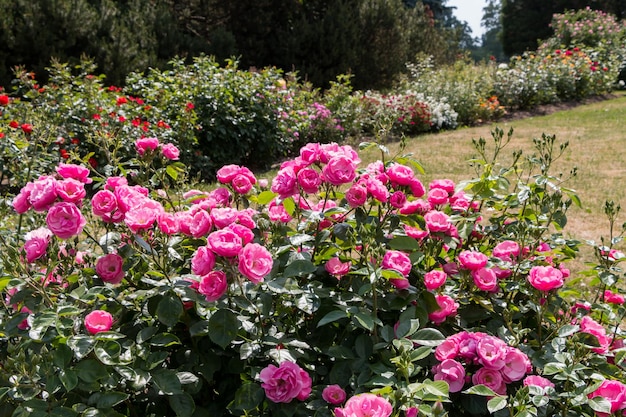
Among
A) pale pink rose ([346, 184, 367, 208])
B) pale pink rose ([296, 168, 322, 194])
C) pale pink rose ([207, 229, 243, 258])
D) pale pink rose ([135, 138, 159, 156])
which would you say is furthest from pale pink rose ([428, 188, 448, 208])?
pale pink rose ([135, 138, 159, 156])

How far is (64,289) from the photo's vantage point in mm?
1499

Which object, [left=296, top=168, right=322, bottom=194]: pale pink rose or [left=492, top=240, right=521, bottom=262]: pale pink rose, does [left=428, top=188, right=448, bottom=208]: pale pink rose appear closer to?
[left=492, top=240, right=521, bottom=262]: pale pink rose

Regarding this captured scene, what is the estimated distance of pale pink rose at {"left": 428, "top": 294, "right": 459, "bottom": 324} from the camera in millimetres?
1509

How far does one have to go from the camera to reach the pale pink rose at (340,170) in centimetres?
150

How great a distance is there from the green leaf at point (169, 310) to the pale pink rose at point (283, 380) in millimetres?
241

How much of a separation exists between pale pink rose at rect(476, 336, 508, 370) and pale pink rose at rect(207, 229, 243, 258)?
0.63m

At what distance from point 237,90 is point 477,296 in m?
5.35

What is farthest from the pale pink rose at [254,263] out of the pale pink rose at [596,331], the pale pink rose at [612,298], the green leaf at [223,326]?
the pale pink rose at [612,298]

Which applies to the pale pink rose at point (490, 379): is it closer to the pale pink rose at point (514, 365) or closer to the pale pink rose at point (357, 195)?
the pale pink rose at point (514, 365)

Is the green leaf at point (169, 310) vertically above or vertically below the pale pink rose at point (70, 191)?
below

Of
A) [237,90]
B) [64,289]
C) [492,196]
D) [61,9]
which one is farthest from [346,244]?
[61,9]

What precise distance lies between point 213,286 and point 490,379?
2.32 ft

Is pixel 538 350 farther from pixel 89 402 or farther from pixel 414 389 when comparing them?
pixel 89 402

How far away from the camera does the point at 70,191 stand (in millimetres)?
1394
